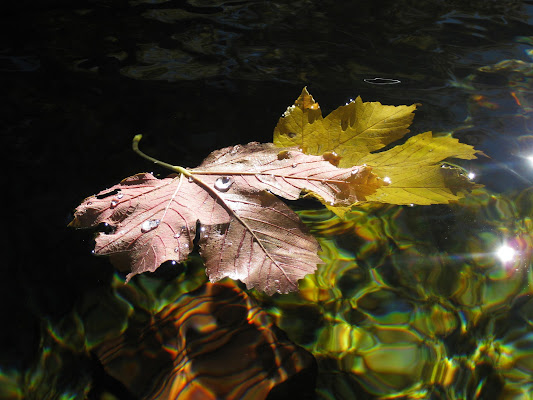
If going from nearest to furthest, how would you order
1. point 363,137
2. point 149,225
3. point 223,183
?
point 149,225 → point 223,183 → point 363,137

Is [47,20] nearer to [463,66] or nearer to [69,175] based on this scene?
[69,175]

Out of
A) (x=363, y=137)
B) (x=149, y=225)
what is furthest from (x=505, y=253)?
(x=149, y=225)

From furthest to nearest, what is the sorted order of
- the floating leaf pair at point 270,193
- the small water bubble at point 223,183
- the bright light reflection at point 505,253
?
the bright light reflection at point 505,253 → the small water bubble at point 223,183 → the floating leaf pair at point 270,193

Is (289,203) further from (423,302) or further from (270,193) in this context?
(423,302)

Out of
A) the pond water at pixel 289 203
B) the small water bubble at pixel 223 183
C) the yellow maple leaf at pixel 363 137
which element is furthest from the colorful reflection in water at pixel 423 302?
the small water bubble at pixel 223 183

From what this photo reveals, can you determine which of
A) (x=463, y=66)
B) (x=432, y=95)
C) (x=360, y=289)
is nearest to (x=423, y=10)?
(x=463, y=66)

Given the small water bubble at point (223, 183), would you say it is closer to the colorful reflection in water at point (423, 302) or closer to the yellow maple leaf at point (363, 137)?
the yellow maple leaf at point (363, 137)

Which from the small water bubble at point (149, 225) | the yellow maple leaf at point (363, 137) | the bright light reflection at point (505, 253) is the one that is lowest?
the bright light reflection at point (505, 253)
